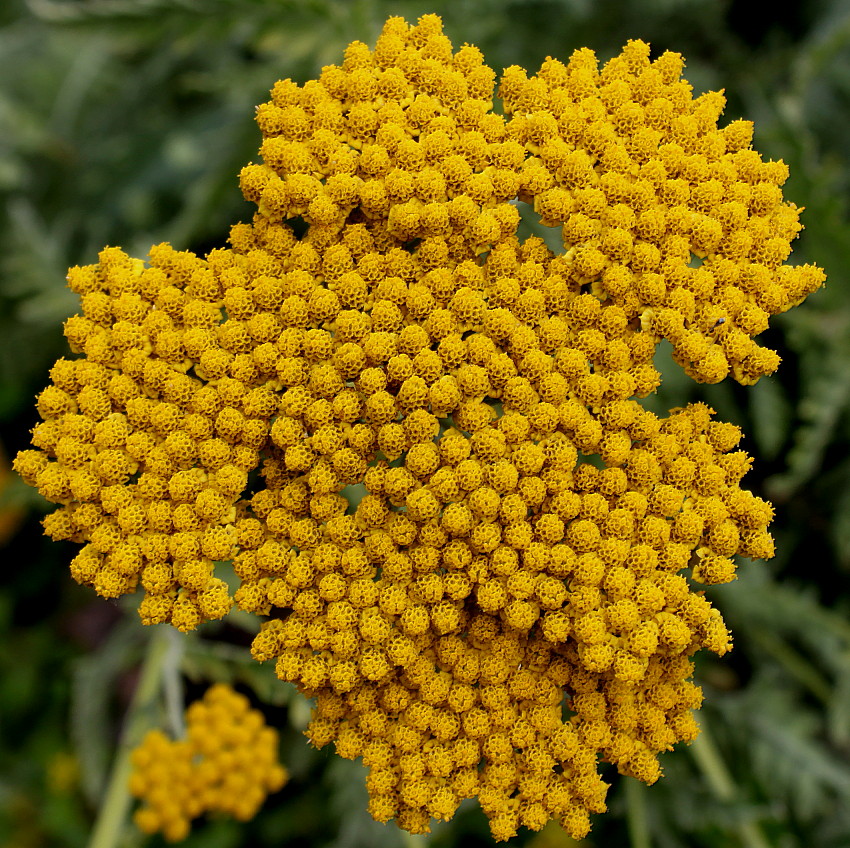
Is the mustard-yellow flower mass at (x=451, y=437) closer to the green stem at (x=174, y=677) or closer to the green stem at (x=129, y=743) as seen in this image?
the green stem at (x=174, y=677)

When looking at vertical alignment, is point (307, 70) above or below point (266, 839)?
above

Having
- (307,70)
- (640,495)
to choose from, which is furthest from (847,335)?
(307,70)

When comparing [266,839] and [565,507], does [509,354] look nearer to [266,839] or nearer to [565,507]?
[565,507]

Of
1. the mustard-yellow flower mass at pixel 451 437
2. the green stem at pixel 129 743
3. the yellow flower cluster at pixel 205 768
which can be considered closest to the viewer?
the mustard-yellow flower mass at pixel 451 437

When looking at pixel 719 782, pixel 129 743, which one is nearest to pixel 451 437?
pixel 129 743

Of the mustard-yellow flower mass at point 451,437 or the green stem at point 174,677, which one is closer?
the mustard-yellow flower mass at point 451,437

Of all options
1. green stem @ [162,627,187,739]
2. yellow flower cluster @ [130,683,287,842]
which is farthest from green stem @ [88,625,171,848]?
yellow flower cluster @ [130,683,287,842]

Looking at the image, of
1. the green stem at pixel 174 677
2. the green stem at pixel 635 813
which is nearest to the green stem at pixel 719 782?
the green stem at pixel 635 813
